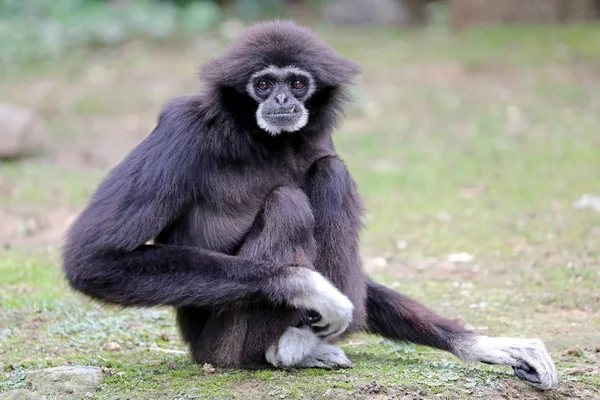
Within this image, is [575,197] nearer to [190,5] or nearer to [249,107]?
[249,107]

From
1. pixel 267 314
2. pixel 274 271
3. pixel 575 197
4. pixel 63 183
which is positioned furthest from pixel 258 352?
pixel 63 183

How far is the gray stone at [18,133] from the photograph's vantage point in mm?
13578

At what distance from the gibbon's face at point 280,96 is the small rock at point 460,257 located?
3.77 metres

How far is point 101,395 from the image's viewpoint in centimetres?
555

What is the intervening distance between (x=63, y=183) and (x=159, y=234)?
693 cm

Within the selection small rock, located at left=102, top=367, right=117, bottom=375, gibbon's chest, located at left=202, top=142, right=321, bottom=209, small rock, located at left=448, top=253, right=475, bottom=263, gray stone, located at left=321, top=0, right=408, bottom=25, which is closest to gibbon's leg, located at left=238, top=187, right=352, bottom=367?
gibbon's chest, located at left=202, top=142, right=321, bottom=209

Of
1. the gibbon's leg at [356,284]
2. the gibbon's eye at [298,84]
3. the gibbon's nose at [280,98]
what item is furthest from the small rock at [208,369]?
the gibbon's eye at [298,84]

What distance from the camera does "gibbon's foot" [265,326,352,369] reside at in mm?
5750

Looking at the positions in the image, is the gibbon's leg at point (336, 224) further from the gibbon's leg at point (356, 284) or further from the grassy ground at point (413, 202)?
the grassy ground at point (413, 202)

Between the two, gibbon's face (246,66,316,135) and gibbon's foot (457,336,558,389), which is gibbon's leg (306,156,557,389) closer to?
gibbon's foot (457,336,558,389)

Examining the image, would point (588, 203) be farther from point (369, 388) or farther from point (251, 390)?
point (251, 390)

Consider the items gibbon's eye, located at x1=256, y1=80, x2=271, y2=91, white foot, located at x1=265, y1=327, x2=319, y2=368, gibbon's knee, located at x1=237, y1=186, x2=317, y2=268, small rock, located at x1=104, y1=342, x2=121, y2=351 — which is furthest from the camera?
small rock, located at x1=104, y1=342, x2=121, y2=351

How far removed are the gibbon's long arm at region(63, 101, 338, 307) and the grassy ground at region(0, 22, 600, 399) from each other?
621mm

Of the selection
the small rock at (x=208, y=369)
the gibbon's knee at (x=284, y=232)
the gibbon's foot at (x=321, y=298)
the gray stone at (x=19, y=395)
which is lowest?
the gray stone at (x=19, y=395)
